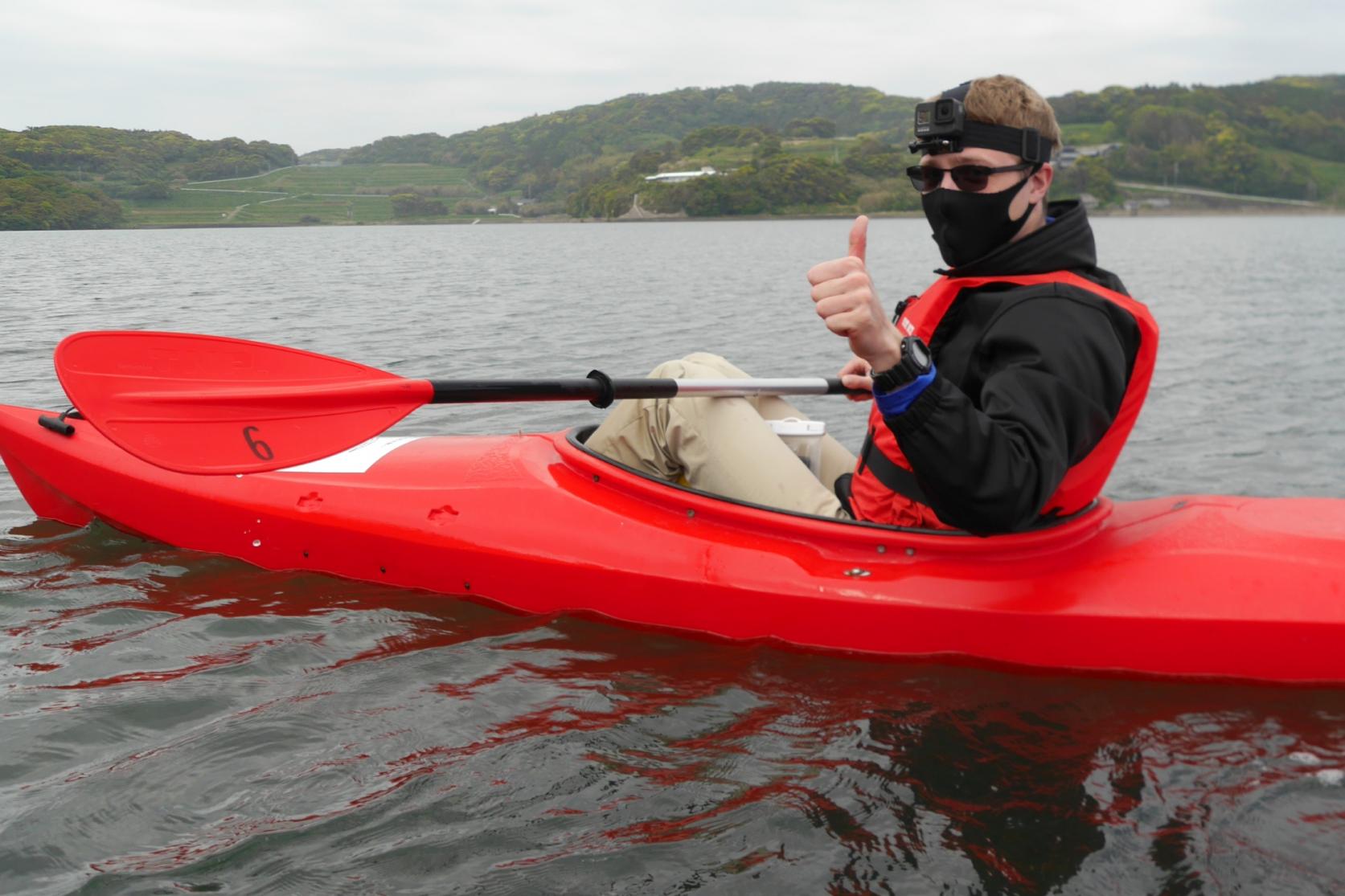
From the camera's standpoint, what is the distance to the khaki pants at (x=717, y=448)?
435cm

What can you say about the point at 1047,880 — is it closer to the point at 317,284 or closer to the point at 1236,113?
the point at 317,284

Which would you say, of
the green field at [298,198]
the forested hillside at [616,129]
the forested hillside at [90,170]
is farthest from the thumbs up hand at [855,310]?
the forested hillside at [616,129]

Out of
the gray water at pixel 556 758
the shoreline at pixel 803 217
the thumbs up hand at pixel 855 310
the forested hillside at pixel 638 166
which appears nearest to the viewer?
the thumbs up hand at pixel 855 310

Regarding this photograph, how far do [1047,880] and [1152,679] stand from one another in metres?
1.33

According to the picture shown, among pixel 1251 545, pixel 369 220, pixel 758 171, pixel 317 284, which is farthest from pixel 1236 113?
pixel 1251 545

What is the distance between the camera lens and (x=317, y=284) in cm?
2512

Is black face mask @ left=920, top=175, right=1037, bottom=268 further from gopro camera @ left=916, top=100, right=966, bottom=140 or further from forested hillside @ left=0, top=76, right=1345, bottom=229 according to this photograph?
forested hillside @ left=0, top=76, right=1345, bottom=229

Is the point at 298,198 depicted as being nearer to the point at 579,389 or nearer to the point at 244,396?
the point at 244,396

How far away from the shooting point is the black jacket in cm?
278

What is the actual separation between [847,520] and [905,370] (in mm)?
1367

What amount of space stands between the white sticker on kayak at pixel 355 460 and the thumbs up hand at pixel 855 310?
2836 millimetres

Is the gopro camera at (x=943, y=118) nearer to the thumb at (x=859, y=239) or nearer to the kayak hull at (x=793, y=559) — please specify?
the thumb at (x=859, y=239)

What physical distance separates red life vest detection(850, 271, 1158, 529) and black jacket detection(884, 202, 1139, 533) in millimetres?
50

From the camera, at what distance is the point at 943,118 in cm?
323
